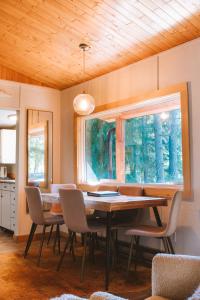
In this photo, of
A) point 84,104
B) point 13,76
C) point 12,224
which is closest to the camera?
point 84,104

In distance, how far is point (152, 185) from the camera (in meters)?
3.88

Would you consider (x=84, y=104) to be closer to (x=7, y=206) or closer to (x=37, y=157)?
(x=37, y=157)

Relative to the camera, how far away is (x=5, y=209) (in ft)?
18.2

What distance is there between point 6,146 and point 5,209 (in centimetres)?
163

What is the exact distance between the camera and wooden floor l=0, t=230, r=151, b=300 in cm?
281

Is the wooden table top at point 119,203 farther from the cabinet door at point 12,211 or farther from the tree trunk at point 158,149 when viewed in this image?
the cabinet door at point 12,211

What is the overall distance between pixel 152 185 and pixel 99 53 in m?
1.81

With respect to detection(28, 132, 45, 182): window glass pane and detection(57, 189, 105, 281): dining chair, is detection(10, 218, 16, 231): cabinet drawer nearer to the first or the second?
detection(28, 132, 45, 182): window glass pane

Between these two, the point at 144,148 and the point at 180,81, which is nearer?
the point at 180,81

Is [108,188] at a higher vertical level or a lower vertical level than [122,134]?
lower

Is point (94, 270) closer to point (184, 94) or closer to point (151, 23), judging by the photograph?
point (184, 94)

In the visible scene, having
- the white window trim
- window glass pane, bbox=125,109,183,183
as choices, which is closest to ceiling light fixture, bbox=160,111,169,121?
window glass pane, bbox=125,109,183,183

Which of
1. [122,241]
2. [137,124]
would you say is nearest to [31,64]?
[137,124]

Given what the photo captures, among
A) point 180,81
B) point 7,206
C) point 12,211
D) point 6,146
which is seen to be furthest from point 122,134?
point 6,146
